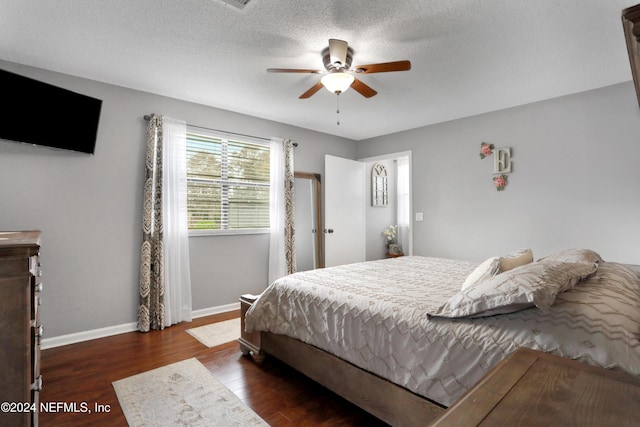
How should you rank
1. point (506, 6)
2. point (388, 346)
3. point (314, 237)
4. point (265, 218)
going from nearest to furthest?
point (388, 346) < point (506, 6) < point (265, 218) < point (314, 237)

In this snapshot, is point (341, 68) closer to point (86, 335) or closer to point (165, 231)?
point (165, 231)

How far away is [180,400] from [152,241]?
1849 millimetres

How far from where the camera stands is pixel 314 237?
491 cm

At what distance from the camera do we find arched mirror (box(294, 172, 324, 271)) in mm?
4891

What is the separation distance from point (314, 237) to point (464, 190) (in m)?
2.22

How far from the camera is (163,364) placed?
2504 millimetres

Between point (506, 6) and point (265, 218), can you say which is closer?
point (506, 6)

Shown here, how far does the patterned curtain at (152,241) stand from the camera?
3.27 meters

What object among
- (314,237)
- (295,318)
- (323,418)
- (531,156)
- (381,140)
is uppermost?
(381,140)

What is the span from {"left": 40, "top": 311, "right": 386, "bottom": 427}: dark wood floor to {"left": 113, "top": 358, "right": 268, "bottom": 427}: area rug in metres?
0.06

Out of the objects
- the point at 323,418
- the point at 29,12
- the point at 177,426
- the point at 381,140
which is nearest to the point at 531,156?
the point at 381,140

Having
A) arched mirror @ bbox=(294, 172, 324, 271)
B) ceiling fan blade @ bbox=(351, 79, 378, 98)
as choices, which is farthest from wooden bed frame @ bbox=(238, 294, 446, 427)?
arched mirror @ bbox=(294, 172, 324, 271)

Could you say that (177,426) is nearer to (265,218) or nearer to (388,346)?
(388,346)

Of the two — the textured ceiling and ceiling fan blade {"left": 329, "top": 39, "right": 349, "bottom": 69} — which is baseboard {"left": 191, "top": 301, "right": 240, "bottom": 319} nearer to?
the textured ceiling
